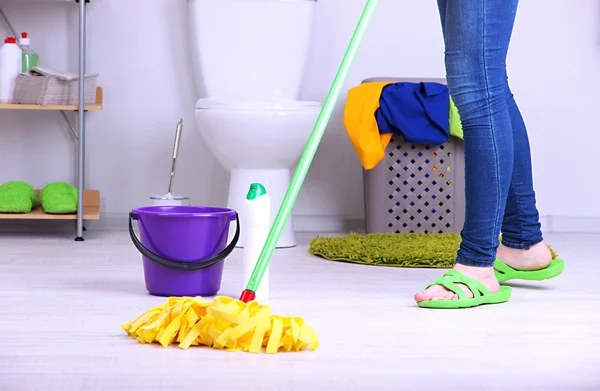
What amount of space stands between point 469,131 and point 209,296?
595 millimetres

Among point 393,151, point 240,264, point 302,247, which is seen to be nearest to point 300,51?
point 393,151

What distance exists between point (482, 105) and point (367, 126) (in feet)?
3.48

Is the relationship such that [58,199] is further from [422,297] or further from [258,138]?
[422,297]

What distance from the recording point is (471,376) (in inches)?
45.7

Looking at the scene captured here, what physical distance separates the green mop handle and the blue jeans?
19 centimetres

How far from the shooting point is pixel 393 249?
2.38 m

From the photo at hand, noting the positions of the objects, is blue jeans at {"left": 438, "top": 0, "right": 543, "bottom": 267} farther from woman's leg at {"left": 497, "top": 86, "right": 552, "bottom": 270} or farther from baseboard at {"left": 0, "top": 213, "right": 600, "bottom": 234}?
baseboard at {"left": 0, "top": 213, "right": 600, "bottom": 234}

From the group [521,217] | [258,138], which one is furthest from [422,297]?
[258,138]

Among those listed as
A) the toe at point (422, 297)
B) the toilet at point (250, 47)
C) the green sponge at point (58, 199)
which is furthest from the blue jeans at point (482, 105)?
the green sponge at point (58, 199)

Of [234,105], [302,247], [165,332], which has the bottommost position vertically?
[302,247]

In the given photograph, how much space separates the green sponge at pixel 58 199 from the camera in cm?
267

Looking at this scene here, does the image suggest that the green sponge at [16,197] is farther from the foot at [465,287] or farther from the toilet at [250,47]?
the foot at [465,287]

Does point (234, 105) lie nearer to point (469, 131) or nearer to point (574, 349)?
point (469, 131)

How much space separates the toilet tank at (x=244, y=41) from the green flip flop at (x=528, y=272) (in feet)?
3.91
